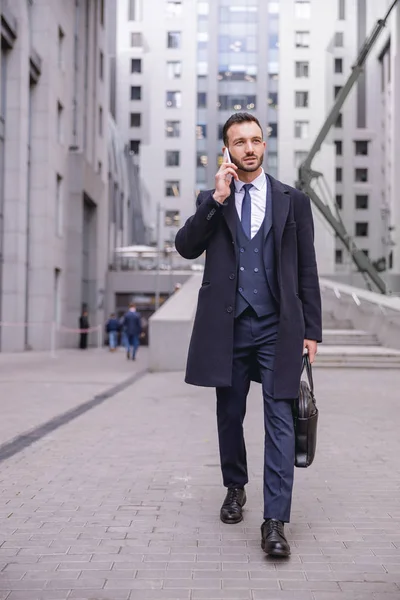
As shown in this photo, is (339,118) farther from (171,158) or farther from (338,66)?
(171,158)

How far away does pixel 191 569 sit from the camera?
339 cm

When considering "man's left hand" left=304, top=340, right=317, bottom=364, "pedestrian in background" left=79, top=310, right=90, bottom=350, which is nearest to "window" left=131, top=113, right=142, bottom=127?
"pedestrian in background" left=79, top=310, right=90, bottom=350

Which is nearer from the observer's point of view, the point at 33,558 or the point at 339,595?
the point at 339,595

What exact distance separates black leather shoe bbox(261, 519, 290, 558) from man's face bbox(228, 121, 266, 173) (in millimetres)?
1653

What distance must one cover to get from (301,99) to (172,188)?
547 inches

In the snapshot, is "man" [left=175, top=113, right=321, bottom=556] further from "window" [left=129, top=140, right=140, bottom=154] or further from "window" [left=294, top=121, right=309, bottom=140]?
"window" [left=129, top=140, right=140, bottom=154]

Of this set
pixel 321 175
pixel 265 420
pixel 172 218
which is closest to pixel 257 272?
pixel 265 420

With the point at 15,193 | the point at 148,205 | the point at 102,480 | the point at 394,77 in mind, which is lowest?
the point at 102,480

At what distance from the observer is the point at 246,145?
3840 mm

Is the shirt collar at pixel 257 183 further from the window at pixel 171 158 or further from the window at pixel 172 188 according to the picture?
the window at pixel 171 158

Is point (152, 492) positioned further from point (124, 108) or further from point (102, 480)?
point (124, 108)

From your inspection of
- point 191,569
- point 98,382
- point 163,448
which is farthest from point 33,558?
point 98,382

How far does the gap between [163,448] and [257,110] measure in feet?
215

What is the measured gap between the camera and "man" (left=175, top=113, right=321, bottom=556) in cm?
377
